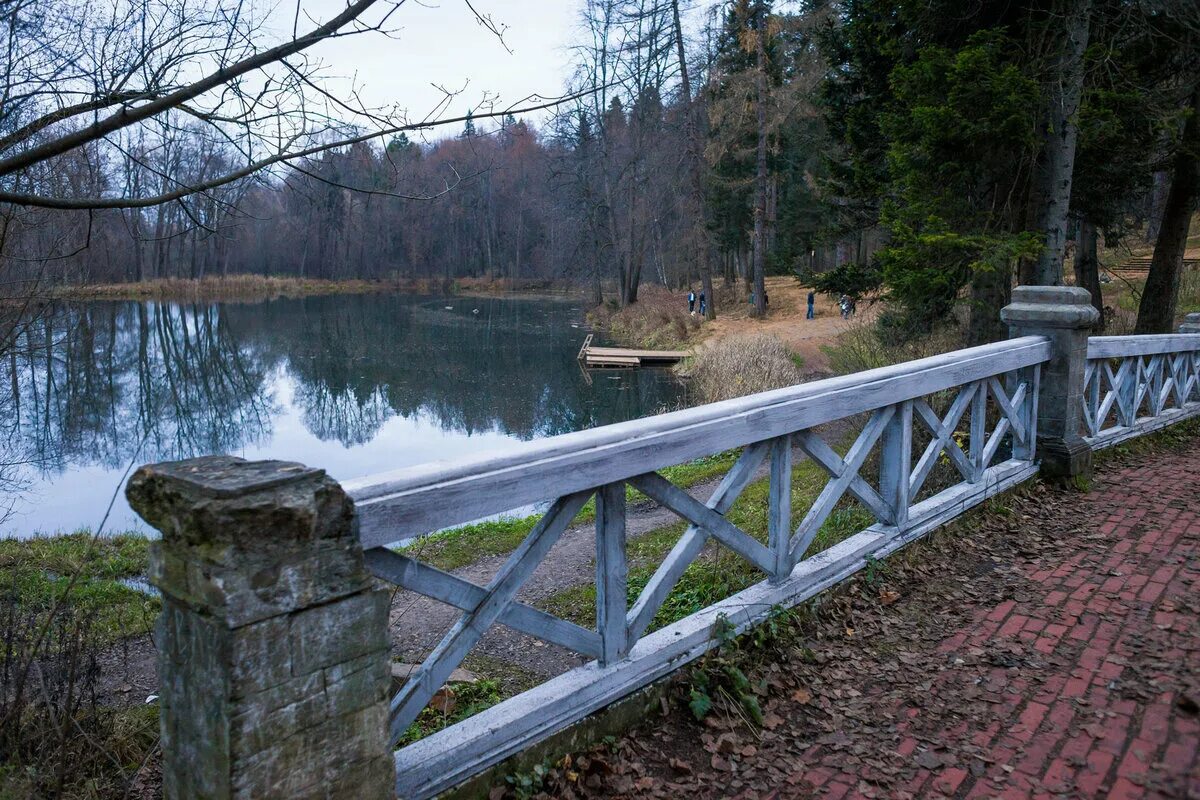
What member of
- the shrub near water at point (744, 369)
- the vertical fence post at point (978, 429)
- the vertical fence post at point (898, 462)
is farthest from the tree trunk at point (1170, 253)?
the vertical fence post at point (898, 462)

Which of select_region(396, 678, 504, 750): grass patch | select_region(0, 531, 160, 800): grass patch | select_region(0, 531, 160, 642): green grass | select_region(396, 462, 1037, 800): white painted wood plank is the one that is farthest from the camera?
select_region(0, 531, 160, 642): green grass

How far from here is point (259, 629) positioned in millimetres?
2020

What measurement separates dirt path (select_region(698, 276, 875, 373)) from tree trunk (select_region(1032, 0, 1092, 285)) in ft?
26.4

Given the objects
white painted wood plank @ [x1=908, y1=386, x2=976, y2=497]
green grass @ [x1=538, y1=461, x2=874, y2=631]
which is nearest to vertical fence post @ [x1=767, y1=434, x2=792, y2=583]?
green grass @ [x1=538, y1=461, x2=874, y2=631]

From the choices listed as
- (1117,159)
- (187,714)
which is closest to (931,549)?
(187,714)

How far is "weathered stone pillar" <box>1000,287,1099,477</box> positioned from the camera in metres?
6.23

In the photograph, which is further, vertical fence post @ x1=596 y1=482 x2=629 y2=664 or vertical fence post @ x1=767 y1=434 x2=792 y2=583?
vertical fence post @ x1=767 y1=434 x2=792 y2=583

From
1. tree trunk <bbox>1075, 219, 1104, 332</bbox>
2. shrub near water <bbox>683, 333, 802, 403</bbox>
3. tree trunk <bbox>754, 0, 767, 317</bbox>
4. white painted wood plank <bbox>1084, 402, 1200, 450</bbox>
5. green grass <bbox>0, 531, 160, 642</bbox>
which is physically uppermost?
tree trunk <bbox>754, 0, 767, 317</bbox>

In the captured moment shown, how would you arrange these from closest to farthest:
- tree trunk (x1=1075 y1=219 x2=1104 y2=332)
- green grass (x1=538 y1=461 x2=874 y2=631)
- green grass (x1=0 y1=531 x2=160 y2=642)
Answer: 1. green grass (x1=538 y1=461 x2=874 y2=631)
2. green grass (x1=0 y1=531 x2=160 y2=642)
3. tree trunk (x1=1075 y1=219 x2=1104 y2=332)

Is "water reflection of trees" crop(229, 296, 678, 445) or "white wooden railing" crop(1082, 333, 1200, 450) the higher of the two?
"white wooden railing" crop(1082, 333, 1200, 450)

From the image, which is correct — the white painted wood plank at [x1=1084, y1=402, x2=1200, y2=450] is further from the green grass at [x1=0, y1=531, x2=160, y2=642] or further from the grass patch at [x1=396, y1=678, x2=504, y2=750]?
the green grass at [x1=0, y1=531, x2=160, y2=642]

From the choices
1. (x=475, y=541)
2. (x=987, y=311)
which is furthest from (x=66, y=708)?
(x=987, y=311)

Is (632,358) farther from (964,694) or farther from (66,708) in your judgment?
(66,708)

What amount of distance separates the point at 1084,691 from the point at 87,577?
8363 mm
